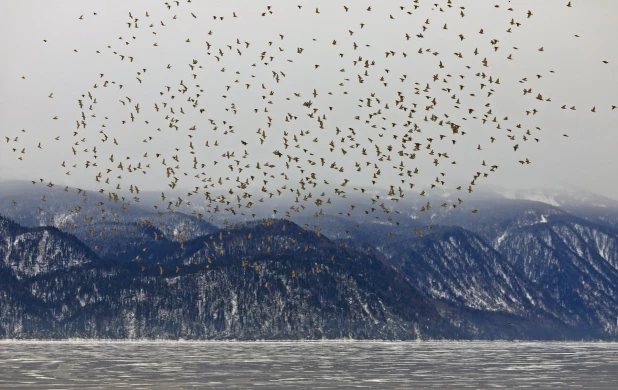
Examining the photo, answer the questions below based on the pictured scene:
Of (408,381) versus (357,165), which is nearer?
(357,165)

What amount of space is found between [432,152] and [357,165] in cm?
2374

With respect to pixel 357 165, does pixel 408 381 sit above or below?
below

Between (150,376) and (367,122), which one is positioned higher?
(367,122)

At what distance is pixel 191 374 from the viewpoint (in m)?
195

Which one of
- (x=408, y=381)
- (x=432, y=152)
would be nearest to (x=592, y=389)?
(x=408, y=381)

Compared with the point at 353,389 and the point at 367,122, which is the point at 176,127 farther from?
the point at 353,389

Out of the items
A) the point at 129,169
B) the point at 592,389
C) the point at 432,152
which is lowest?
the point at 592,389

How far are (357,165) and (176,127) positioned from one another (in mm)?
31331

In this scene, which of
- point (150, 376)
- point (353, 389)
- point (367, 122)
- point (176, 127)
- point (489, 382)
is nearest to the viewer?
point (367, 122)

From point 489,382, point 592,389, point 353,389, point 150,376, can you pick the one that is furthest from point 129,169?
point 592,389

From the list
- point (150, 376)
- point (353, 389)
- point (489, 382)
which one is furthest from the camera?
point (150, 376)

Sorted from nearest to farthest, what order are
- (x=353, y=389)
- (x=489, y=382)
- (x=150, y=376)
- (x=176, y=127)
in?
1. (x=176, y=127)
2. (x=353, y=389)
3. (x=489, y=382)
4. (x=150, y=376)

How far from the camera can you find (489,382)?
575 feet

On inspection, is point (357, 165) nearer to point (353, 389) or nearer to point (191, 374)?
point (353, 389)
